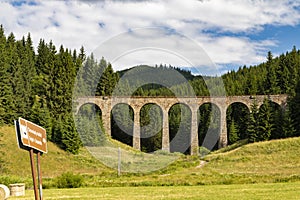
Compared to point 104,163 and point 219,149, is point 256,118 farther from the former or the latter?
point 104,163

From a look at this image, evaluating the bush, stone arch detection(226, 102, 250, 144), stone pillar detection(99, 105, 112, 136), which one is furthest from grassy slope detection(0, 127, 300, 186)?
the bush

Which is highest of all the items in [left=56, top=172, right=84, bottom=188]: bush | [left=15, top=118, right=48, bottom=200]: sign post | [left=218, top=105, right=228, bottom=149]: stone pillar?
[left=218, top=105, right=228, bottom=149]: stone pillar

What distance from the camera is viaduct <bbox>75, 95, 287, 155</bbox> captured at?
62.4 m

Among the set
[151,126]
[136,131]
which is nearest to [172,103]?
[151,126]

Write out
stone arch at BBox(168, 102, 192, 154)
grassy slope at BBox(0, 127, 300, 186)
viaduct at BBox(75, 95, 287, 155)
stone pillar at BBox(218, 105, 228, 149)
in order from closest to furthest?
grassy slope at BBox(0, 127, 300, 186), viaduct at BBox(75, 95, 287, 155), stone pillar at BBox(218, 105, 228, 149), stone arch at BBox(168, 102, 192, 154)

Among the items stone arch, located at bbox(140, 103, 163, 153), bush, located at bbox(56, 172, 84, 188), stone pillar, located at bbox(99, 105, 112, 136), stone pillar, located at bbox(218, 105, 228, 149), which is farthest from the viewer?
stone arch, located at bbox(140, 103, 163, 153)

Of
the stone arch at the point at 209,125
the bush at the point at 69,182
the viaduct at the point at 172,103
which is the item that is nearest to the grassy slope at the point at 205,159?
the viaduct at the point at 172,103

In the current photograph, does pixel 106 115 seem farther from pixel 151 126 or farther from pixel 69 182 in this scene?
pixel 69 182

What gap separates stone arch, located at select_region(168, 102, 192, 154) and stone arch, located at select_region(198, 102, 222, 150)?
7.78 ft

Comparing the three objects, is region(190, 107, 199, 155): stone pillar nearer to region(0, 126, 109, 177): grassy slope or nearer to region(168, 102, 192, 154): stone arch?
region(168, 102, 192, 154): stone arch

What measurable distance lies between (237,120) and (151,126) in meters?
14.5

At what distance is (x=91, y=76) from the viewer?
66.0m

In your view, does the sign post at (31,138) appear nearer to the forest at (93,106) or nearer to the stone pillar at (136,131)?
the forest at (93,106)

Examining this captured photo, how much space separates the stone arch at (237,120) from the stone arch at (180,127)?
21.7 ft
